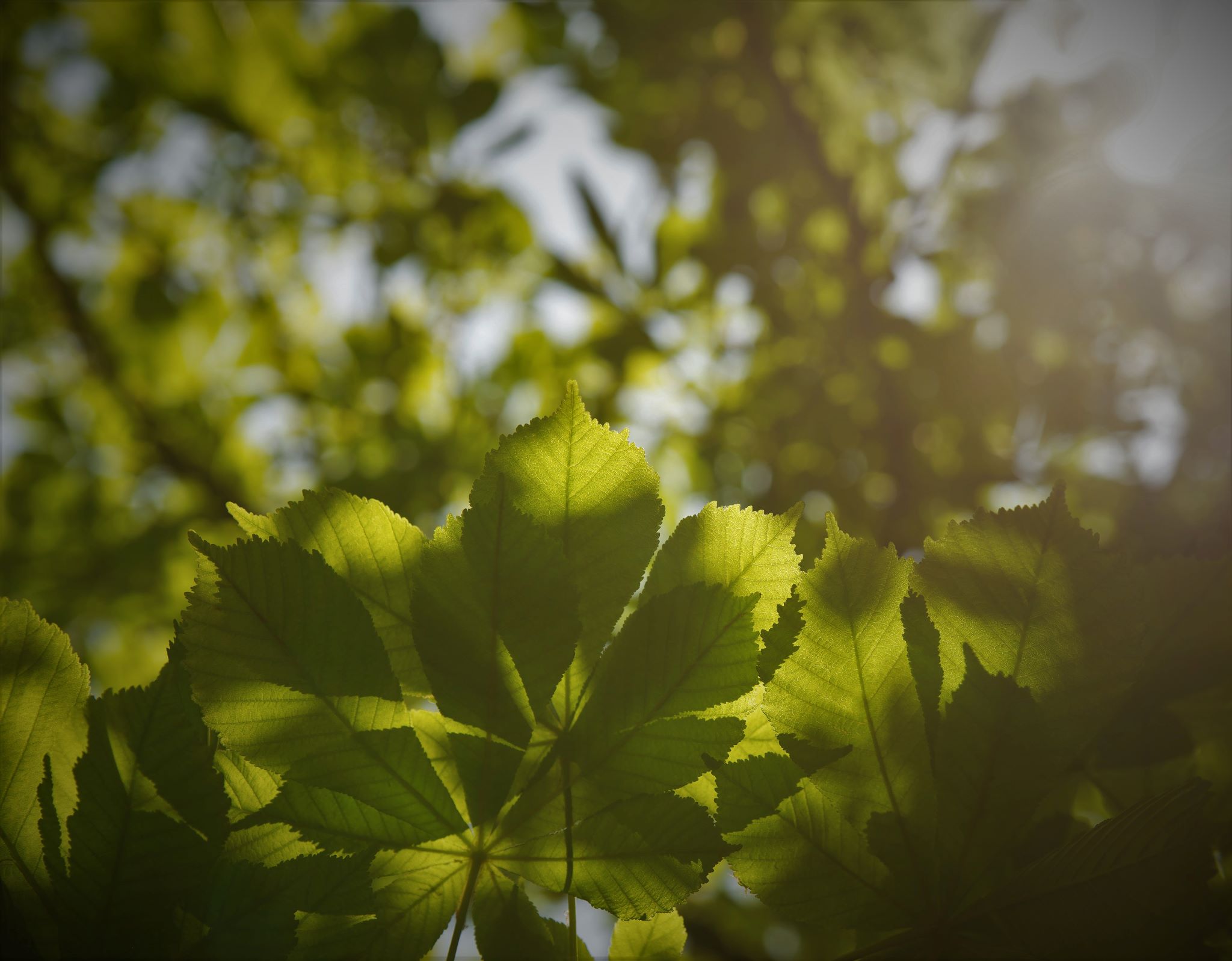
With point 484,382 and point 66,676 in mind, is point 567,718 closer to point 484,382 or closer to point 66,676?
point 66,676

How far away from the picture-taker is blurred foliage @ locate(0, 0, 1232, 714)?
6.37ft

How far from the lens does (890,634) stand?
385mm

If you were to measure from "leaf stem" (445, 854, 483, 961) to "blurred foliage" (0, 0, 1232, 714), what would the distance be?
4.78 ft

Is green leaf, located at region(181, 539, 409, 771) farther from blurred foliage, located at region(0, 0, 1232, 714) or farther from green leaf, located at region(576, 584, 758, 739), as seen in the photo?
blurred foliage, located at region(0, 0, 1232, 714)

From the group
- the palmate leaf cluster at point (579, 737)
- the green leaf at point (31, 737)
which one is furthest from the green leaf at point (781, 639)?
the green leaf at point (31, 737)

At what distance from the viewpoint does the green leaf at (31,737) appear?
384 mm

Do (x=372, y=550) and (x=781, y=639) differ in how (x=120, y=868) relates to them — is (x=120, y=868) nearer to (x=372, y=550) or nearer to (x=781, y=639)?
(x=372, y=550)

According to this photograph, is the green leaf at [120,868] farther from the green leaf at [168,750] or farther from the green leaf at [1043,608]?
the green leaf at [1043,608]

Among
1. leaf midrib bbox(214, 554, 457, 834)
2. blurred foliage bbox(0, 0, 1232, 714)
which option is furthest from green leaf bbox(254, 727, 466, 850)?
blurred foliage bbox(0, 0, 1232, 714)

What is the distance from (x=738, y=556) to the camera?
393 mm

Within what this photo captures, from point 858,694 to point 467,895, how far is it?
0.76 ft

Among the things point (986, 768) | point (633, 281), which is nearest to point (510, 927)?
point (986, 768)

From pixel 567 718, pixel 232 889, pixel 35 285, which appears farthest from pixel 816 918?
pixel 35 285

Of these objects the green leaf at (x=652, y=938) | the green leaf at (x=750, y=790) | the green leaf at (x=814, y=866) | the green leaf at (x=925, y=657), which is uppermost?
the green leaf at (x=925, y=657)
